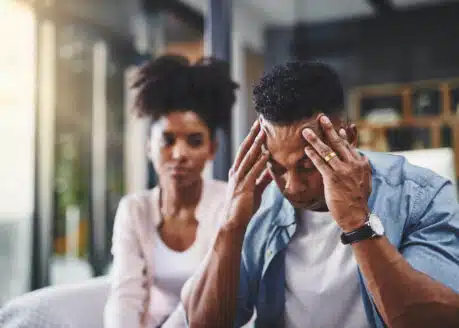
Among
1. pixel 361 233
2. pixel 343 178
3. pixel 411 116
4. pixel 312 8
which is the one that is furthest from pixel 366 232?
pixel 312 8

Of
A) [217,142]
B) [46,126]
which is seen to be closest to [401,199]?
[217,142]

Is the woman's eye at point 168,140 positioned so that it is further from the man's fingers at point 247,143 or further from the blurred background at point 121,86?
the man's fingers at point 247,143

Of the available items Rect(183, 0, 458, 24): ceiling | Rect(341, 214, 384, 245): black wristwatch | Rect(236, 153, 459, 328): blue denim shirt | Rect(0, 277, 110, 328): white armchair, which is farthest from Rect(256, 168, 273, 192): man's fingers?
Rect(183, 0, 458, 24): ceiling

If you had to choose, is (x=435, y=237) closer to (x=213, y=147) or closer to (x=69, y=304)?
(x=213, y=147)

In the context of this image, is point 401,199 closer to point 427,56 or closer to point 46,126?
point 46,126

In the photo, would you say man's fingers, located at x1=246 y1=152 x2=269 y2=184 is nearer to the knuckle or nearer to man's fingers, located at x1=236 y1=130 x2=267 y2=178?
man's fingers, located at x1=236 y1=130 x2=267 y2=178

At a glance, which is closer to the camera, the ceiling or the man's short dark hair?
the man's short dark hair

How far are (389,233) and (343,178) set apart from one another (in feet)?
0.72

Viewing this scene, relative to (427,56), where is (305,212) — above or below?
below

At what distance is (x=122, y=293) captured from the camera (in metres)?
1.48

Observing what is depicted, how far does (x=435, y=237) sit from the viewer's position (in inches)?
42.8

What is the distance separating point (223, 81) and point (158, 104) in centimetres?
27

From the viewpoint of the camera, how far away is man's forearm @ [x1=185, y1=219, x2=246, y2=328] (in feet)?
4.04

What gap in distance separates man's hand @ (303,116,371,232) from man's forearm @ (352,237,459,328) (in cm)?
6
